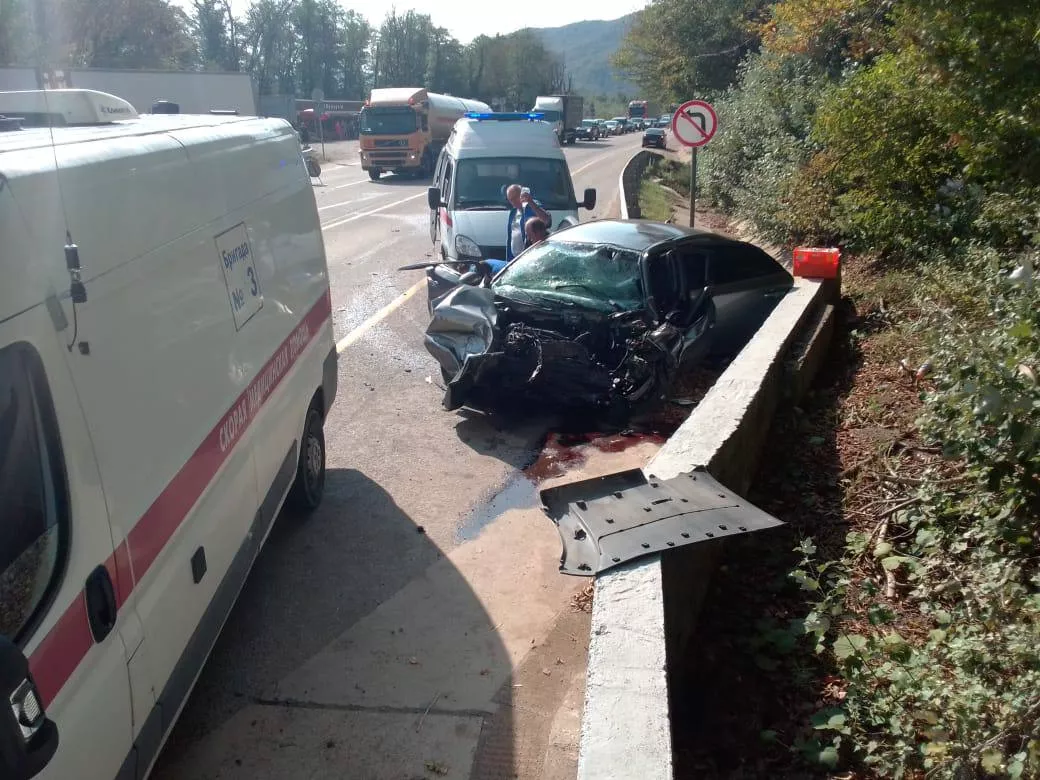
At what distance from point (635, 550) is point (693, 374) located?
4294 millimetres

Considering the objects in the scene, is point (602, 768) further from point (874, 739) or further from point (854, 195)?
point (854, 195)

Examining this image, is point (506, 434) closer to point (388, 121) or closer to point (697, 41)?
point (697, 41)

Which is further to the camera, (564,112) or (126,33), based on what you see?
(564,112)

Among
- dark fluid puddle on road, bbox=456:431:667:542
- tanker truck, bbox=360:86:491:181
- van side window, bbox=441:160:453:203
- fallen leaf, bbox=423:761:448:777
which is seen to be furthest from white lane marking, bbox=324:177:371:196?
fallen leaf, bbox=423:761:448:777

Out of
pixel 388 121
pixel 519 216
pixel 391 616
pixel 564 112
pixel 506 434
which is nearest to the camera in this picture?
pixel 391 616

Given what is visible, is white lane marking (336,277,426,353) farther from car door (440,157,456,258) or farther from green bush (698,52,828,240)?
green bush (698,52,828,240)

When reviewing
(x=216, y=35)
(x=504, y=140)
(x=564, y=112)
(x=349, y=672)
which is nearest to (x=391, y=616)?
(x=349, y=672)

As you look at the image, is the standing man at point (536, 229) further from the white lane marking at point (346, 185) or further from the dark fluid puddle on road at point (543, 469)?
the white lane marking at point (346, 185)

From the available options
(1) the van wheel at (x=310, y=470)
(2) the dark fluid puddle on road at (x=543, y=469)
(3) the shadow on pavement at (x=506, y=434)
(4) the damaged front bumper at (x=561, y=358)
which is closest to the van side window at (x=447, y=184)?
(4) the damaged front bumper at (x=561, y=358)

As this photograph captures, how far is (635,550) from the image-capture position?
139 inches

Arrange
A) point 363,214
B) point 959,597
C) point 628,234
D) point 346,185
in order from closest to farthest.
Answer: point 959,597, point 628,234, point 363,214, point 346,185

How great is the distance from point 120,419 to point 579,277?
5350 millimetres

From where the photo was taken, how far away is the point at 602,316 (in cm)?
712

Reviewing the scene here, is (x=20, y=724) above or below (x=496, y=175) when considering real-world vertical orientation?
below
